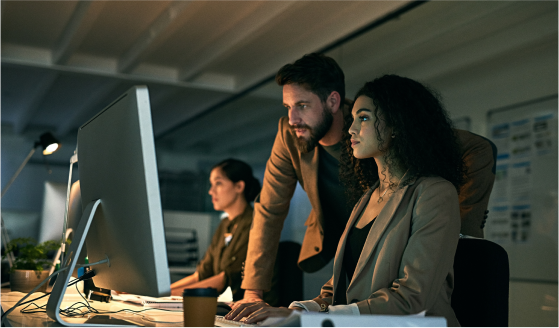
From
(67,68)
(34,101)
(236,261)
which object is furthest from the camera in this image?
(34,101)

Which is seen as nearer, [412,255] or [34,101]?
[412,255]

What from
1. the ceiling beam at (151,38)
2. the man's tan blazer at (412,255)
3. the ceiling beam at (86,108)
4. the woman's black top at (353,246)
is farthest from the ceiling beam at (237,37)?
the man's tan blazer at (412,255)

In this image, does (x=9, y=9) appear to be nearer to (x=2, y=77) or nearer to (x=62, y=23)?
(x=62, y=23)

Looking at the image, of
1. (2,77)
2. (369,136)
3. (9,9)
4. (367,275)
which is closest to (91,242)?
(367,275)

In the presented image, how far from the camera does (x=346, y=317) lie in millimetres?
793

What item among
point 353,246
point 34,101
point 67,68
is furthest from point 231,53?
point 353,246

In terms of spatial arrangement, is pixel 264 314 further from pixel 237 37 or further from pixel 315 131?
pixel 237 37

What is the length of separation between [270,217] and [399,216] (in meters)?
0.90

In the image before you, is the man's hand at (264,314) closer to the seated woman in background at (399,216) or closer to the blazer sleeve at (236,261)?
the seated woman in background at (399,216)

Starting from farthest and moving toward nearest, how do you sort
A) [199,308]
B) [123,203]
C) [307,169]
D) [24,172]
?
[24,172] < [307,169] < [123,203] < [199,308]

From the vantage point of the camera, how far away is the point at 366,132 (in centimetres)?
157

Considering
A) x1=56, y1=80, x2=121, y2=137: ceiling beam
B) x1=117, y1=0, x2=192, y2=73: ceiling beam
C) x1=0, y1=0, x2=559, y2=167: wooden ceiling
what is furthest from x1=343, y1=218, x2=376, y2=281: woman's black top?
x1=56, y1=80, x2=121, y2=137: ceiling beam

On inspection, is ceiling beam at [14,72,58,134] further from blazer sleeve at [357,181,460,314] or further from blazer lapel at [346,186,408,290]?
blazer sleeve at [357,181,460,314]

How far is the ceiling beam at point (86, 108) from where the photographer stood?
5164 millimetres
